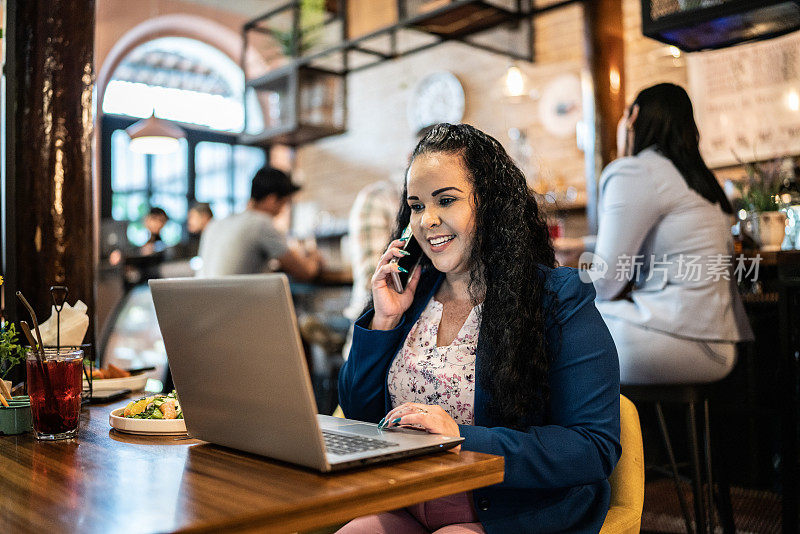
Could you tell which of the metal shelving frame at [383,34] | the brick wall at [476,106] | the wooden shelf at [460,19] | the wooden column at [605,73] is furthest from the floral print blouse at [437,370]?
the wooden shelf at [460,19]

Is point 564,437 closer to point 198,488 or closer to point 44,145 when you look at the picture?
point 198,488

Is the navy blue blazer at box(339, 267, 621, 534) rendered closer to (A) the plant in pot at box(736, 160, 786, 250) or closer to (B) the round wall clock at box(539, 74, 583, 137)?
(A) the plant in pot at box(736, 160, 786, 250)

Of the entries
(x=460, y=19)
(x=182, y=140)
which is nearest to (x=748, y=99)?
(x=460, y=19)

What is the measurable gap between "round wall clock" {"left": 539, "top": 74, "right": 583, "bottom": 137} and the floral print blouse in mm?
4491

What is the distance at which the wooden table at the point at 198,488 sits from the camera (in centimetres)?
80

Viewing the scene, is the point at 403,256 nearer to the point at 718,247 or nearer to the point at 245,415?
the point at 245,415

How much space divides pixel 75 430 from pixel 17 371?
34.7 inches

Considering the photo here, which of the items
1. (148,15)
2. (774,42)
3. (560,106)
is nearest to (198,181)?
(148,15)

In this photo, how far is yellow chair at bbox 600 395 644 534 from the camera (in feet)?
4.58

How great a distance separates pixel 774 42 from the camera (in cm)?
448

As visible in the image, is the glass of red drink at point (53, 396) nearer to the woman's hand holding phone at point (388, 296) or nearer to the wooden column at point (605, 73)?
the woman's hand holding phone at point (388, 296)

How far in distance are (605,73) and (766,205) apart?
180 centimetres

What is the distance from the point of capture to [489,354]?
4.51ft

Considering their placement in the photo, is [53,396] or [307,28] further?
[307,28]
